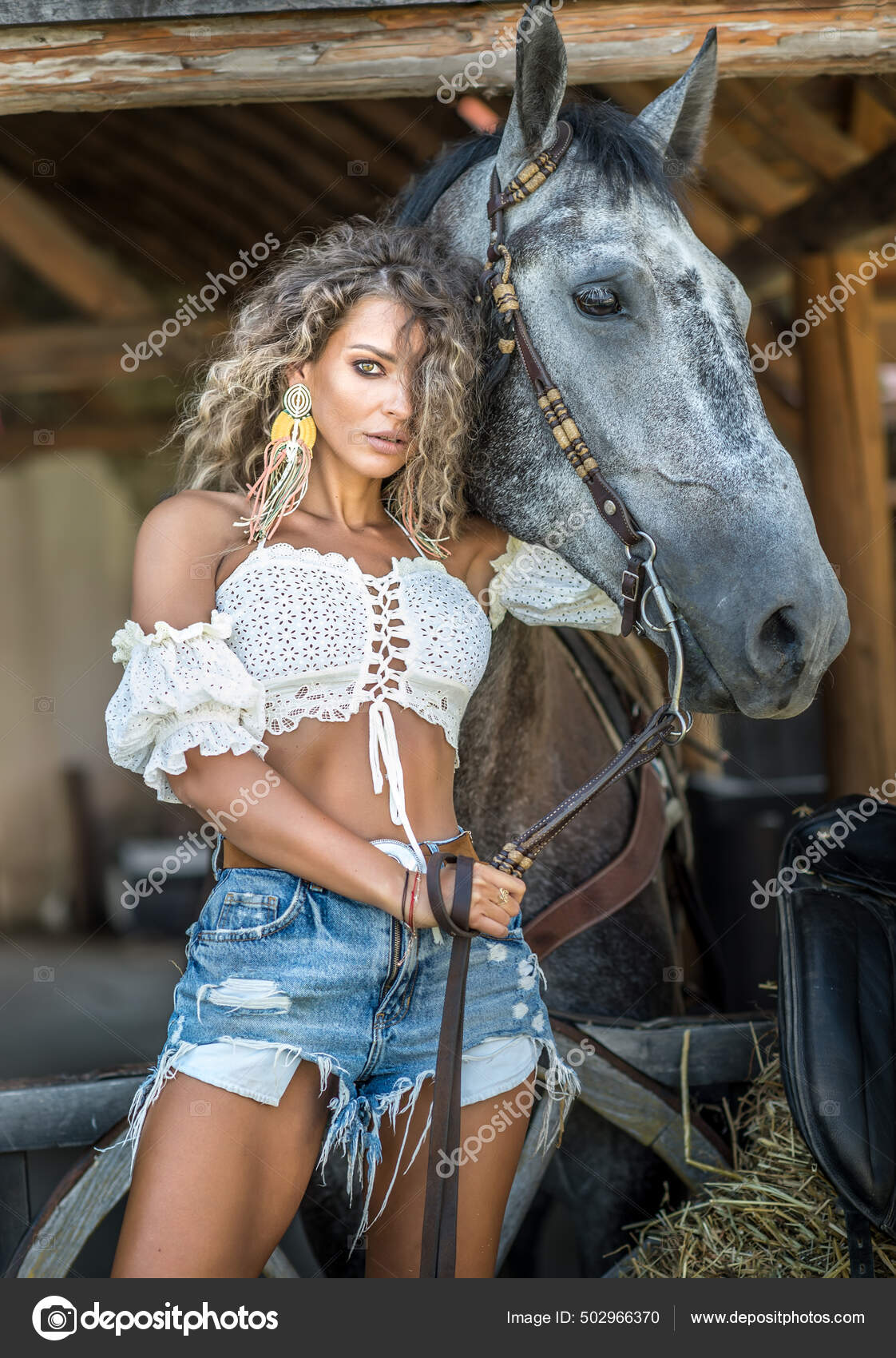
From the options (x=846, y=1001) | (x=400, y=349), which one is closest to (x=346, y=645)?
(x=400, y=349)

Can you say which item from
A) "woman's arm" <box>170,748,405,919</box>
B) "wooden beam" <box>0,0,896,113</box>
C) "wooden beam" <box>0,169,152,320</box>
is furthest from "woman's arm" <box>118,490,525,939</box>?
"wooden beam" <box>0,169,152,320</box>

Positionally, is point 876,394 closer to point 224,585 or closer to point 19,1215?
point 224,585

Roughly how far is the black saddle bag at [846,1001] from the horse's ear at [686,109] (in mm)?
1214

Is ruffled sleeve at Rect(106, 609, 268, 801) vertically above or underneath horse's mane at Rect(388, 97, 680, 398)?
underneath

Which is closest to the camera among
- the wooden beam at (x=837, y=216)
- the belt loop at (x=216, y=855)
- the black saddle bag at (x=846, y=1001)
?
the belt loop at (x=216, y=855)

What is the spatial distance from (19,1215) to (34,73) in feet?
6.55

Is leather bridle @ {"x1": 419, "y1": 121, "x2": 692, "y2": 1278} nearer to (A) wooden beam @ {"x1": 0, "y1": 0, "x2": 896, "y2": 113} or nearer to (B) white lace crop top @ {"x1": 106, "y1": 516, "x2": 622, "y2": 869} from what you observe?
(B) white lace crop top @ {"x1": 106, "y1": 516, "x2": 622, "y2": 869}

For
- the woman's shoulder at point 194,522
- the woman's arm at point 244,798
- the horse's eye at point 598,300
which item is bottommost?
the woman's arm at point 244,798

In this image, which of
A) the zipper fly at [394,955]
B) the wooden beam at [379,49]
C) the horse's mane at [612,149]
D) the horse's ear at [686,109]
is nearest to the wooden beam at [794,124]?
the wooden beam at [379,49]

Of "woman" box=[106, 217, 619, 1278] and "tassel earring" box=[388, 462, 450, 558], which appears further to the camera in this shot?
"tassel earring" box=[388, 462, 450, 558]

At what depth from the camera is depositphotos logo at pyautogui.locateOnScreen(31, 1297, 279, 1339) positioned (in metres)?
1.33

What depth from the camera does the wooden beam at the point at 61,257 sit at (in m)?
5.15

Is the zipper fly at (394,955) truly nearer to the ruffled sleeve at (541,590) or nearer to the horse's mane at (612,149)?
the ruffled sleeve at (541,590)

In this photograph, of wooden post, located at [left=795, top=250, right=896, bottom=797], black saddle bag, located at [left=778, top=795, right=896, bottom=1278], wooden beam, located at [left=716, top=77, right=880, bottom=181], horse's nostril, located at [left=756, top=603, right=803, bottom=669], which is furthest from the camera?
wooden post, located at [left=795, top=250, right=896, bottom=797]
